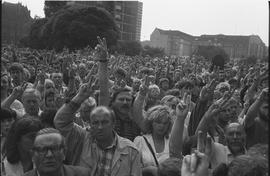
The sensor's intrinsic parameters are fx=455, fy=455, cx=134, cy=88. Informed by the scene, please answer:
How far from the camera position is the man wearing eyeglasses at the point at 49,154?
9.19 feet

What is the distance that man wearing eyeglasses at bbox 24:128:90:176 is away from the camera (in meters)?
2.80

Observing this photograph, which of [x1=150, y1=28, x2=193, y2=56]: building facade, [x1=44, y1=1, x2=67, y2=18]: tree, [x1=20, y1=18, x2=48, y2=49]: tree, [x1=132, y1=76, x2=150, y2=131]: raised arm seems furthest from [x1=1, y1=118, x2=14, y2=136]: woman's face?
[x1=150, y1=28, x2=193, y2=56]: building facade

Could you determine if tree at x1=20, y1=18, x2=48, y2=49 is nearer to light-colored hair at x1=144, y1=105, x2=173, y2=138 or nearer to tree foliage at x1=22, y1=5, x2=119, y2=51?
tree foliage at x1=22, y1=5, x2=119, y2=51

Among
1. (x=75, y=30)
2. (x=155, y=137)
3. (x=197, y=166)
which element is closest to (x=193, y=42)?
(x=75, y=30)

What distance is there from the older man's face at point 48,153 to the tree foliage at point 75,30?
44.5 meters

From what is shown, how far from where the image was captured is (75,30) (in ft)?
159

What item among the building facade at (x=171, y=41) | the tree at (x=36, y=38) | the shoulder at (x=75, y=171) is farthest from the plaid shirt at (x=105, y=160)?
the building facade at (x=171, y=41)

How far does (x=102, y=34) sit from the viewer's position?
4959cm

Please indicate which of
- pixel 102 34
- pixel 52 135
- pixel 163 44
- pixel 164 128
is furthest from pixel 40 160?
pixel 163 44

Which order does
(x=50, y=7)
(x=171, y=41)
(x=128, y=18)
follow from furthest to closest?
(x=171, y=41)
(x=128, y=18)
(x=50, y=7)

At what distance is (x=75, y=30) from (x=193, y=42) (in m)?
85.8

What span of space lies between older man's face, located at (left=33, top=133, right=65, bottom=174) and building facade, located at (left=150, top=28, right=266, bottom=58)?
109 m

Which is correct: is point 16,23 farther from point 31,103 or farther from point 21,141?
point 21,141

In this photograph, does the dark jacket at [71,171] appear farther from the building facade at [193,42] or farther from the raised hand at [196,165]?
the building facade at [193,42]
